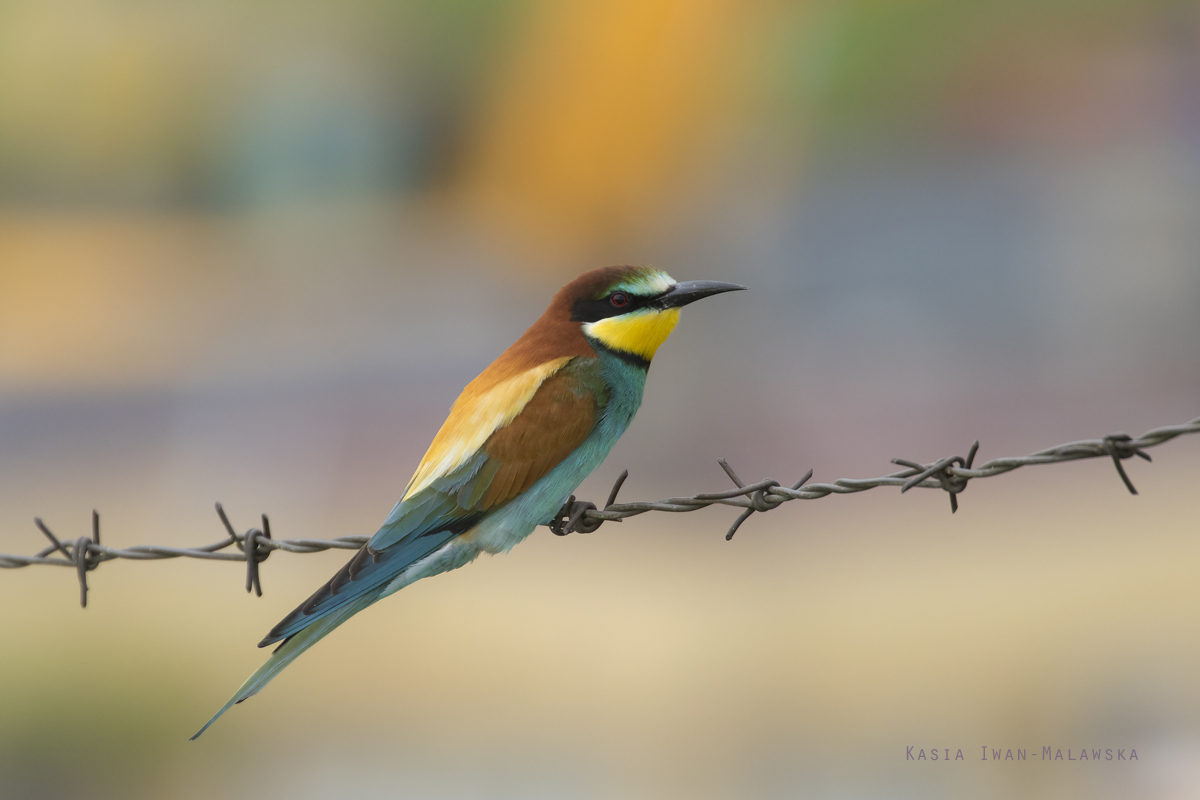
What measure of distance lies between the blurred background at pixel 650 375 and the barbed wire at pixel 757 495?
2980 millimetres

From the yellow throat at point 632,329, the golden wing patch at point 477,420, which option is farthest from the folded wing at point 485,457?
the yellow throat at point 632,329

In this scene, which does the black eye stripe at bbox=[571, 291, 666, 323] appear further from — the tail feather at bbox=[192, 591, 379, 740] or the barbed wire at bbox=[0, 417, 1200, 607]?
the tail feather at bbox=[192, 591, 379, 740]

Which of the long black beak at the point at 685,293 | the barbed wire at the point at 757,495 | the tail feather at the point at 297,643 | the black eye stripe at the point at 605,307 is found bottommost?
the tail feather at the point at 297,643

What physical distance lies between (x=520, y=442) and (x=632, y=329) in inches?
14.7

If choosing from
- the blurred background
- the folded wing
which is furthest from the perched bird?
the blurred background

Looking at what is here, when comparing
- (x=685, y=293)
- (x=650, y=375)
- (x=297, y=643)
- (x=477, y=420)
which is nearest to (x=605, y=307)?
(x=685, y=293)

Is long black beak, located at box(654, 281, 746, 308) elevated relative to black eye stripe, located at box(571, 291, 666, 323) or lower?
elevated

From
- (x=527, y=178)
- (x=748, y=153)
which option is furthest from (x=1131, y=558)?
(x=527, y=178)

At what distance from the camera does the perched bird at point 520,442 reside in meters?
1.85

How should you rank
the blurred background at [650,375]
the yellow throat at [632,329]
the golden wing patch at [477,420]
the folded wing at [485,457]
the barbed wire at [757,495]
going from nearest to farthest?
the barbed wire at [757,495] < the folded wing at [485,457] < the golden wing patch at [477,420] < the yellow throat at [632,329] < the blurred background at [650,375]

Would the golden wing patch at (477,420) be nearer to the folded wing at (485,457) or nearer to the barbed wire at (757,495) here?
the folded wing at (485,457)

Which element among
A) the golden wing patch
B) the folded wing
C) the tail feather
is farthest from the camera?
the golden wing patch

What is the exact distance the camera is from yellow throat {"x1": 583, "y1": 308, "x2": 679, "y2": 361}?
221 cm

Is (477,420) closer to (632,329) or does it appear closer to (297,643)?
(632,329)
